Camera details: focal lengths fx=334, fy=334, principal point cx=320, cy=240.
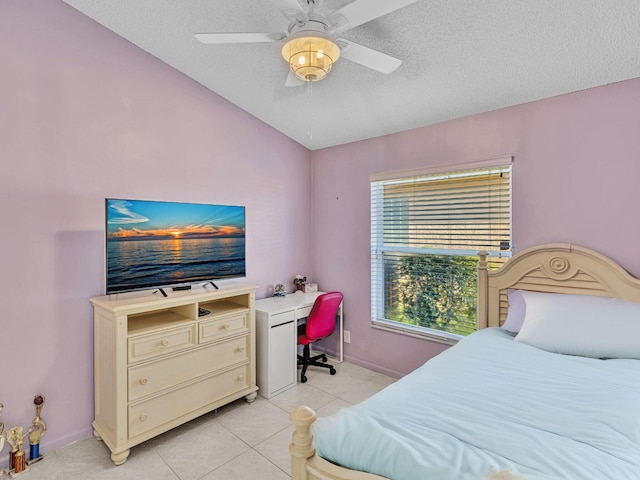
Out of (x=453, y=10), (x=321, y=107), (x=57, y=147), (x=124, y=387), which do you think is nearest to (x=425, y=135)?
(x=321, y=107)

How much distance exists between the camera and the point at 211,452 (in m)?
2.16

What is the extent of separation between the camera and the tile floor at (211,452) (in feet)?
6.47

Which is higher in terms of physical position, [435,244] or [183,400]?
[435,244]

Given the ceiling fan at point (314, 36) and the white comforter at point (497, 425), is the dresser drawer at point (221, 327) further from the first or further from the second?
the ceiling fan at point (314, 36)

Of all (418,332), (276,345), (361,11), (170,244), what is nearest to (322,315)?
(276,345)

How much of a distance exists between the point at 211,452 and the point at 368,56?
253cm

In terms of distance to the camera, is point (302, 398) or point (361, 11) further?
point (302, 398)

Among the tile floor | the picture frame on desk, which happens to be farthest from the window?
the tile floor

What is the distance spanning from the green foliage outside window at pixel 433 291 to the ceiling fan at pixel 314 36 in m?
1.88

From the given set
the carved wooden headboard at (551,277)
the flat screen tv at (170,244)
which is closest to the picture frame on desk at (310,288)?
the flat screen tv at (170,244)

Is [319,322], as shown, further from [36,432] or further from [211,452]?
[36,432]

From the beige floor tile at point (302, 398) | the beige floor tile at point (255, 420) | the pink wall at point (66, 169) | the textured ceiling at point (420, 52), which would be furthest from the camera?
the beige floor tile at point (302, 398)

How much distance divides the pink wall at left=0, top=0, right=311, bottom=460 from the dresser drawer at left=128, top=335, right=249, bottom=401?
0.50m

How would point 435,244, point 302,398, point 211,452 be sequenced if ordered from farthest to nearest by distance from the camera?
point 435,244
point 302,398
point 211,452
